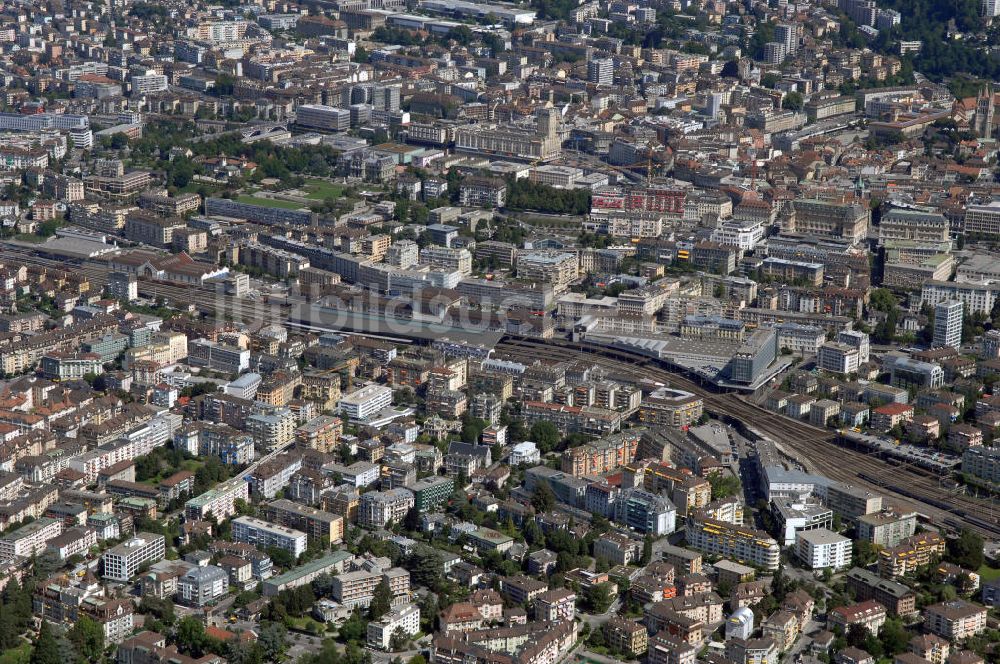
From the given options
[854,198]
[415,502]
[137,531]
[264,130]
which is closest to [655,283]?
[854,198]

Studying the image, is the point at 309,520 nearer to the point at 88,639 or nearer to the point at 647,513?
the point at 88,639

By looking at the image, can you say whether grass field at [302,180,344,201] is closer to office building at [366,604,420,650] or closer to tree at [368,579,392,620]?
tree at [368,579,392,620]

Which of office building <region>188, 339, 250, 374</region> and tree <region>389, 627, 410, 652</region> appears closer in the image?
tree <region>389, 627, 410, 652</region>

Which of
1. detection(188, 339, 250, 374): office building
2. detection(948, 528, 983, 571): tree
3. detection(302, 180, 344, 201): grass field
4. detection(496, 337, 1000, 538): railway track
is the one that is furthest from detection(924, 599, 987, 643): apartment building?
detection(302, 180, 344, 201): grass field

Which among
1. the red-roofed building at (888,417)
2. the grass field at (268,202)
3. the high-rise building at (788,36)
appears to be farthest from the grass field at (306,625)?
the high-rise building at (788,36)

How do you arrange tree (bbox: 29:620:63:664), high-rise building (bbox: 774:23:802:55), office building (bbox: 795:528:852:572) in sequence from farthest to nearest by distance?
high-rise building (bbox: 774:23:802:55) → office building (bbox: 795:528:852:572) → tree (bbox: 29:620:63:664)

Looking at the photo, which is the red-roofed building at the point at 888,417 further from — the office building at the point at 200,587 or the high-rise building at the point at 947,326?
the office building at the point at 200,587
